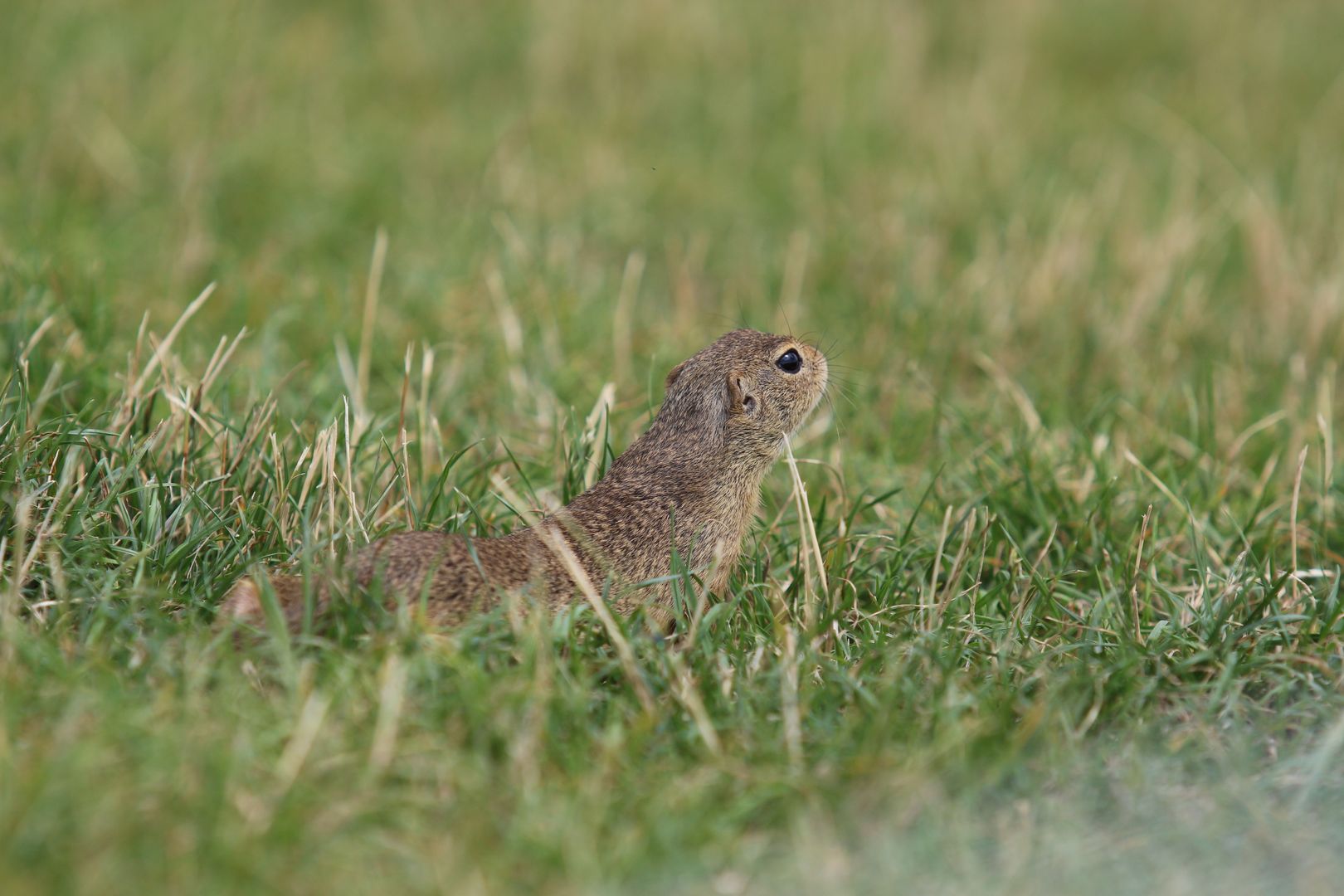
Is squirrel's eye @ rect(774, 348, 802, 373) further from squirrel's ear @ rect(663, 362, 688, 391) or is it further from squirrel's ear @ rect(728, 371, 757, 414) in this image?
squirrel's ear @ rect(663, 362, 688, 391)

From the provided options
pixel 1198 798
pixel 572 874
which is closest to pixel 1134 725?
pixel 1198 798

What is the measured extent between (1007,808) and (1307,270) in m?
4.03

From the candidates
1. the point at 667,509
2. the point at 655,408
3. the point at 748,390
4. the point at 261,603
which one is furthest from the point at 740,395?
the point at 261,603

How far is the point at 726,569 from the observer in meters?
3.44

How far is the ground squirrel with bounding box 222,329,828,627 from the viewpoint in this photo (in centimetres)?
291

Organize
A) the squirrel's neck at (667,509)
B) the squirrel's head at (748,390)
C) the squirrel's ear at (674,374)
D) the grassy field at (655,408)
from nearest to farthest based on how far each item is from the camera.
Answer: the grassy field at (655,408), the squirrel's neck at (667,509), the squirrel's head at (748,390), the squirrel's ear at (674,374)

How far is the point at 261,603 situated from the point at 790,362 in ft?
5.17

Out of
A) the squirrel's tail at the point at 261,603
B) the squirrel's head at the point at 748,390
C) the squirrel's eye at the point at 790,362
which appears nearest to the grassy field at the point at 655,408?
the squirrel's tail at the point at 261,603

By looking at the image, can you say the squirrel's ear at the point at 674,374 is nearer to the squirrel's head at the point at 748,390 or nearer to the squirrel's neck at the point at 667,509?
the squirrel's head at the point at 748,390

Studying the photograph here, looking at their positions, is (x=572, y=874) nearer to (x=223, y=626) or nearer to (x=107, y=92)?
(x=223, y=626)

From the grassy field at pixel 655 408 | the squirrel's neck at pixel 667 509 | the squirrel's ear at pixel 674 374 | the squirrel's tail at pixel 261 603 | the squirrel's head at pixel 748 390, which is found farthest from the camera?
the squirrel's ear at pixel 674 374

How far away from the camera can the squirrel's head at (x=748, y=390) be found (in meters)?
3.63

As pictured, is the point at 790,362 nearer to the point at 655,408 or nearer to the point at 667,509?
the point at 667,509

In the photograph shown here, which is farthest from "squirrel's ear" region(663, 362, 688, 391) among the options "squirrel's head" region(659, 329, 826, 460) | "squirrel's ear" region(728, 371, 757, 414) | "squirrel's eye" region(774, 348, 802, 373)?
"squirrel's eye" region(774, 348, 802, 373)
